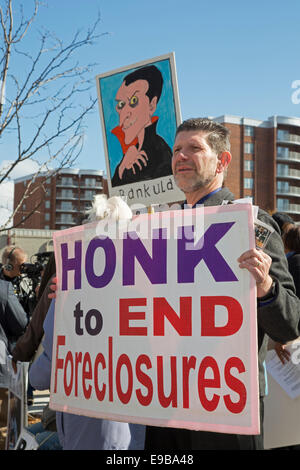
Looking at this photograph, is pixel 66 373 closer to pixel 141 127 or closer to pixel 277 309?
pixel 277 309

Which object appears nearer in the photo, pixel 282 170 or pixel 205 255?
pixel 205 255

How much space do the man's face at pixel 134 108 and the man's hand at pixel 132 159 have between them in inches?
3.0

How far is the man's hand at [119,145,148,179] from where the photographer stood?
10.9 feet

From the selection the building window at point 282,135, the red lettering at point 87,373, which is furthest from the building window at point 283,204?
the red lettering at point 87,373

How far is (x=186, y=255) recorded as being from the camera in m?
1.93

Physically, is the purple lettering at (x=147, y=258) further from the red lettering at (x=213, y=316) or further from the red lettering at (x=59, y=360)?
the red lettering at (x=59, y=360)

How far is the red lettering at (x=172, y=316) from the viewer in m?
1.86

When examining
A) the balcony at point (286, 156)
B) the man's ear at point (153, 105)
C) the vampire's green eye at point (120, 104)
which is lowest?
the man's ear at point (153, 105)

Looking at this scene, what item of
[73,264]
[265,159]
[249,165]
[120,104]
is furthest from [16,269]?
[265,159]

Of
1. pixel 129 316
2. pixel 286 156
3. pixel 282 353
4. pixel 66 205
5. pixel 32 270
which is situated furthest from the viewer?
pixel 66 205

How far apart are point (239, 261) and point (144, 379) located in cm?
53

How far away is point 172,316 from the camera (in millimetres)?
1890

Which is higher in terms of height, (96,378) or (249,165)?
(249,165)
